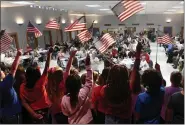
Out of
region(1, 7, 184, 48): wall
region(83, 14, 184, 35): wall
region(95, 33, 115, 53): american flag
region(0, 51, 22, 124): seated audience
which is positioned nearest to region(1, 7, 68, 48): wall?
region(1, 7, 184, 48): wall

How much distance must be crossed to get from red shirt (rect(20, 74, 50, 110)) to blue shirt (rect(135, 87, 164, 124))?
1.30 m

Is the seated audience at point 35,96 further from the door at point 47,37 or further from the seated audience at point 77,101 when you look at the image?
the door at point 47,37

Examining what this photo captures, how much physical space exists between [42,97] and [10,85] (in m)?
0.49

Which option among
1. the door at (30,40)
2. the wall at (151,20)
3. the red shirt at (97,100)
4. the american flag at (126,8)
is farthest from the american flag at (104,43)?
the wall at (151,20)

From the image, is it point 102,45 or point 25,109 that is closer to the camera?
point 25,109

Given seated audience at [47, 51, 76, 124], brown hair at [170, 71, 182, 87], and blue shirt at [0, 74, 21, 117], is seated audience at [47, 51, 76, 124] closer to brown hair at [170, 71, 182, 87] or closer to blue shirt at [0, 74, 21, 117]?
blue shirt at [0, 74, 21, 117]

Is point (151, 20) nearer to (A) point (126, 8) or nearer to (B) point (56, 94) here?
(A) point (126, 8)

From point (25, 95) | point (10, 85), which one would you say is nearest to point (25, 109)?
point (25, 95)

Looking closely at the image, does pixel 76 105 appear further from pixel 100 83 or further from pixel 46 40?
pixel 46 40

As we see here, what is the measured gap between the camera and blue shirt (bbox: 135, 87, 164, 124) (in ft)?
8.79

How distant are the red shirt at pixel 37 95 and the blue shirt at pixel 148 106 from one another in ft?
4.28

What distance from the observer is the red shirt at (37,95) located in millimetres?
3209

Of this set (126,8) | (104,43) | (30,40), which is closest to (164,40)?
(104,43)

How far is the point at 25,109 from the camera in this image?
11.0 feet
